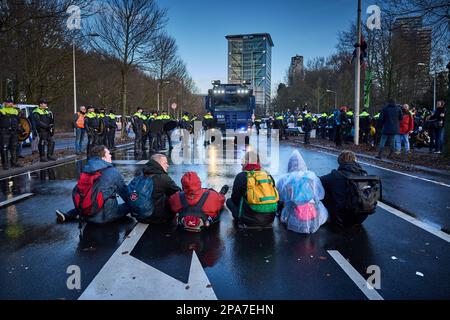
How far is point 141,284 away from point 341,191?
3.09m

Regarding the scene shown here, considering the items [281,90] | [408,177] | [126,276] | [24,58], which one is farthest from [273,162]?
[281,90]

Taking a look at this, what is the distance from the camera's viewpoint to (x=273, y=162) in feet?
45.2

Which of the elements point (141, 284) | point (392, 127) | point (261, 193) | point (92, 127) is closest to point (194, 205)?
point (261, 193)

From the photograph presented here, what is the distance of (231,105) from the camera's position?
26188 millimetres

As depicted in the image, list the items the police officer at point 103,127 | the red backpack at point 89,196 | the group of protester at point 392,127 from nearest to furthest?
1. the red backpack at point 89,196
2. the group of protester at point 392,127
3. the police officer at point 103,127

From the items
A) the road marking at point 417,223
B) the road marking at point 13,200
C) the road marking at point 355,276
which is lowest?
the road marking at point 355,276

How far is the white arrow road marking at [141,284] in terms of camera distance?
3512 mm

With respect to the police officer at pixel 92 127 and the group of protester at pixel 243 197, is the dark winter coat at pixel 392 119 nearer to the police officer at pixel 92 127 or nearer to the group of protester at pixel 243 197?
the group of protester at pixel 243 197

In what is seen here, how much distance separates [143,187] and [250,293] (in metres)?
2.69

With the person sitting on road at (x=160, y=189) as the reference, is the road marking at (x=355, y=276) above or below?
below

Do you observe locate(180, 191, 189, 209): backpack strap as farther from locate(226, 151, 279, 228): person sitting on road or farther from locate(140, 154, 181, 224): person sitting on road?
locate(226, 151, 279, 228): person sitting on road

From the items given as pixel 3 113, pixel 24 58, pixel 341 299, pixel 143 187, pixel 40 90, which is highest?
pixel 24 58

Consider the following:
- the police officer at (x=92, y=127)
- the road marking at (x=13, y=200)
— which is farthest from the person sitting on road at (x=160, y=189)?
the police officer at (x=92, y=127)

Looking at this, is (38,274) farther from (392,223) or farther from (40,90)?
(40,90)
